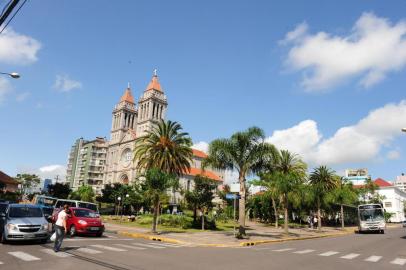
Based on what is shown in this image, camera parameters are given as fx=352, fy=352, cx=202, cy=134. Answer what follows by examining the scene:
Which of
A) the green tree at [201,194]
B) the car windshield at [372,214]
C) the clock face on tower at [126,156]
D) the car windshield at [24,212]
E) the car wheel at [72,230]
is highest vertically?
the clock face on tower at [126,156]

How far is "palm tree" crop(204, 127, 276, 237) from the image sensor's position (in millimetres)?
26000

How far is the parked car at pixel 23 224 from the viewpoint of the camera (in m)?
14.4

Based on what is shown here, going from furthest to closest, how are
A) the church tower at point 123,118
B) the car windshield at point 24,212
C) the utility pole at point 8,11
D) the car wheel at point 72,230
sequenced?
the church tower at point 123,118 < the car wheel at point 72,230 < the car windshield at point 24,212 < the utility pole at point 8,11

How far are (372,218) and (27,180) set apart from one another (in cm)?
9950

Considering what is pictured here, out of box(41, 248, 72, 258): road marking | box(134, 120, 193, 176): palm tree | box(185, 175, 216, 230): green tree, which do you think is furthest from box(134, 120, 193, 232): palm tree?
box(41, 248, 72, 258): road marking

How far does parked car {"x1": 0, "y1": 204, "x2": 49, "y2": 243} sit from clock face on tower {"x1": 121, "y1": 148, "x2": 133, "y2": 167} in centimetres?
8913

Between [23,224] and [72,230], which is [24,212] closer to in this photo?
[23,224]

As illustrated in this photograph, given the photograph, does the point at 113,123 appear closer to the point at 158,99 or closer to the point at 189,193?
the point at 158,99

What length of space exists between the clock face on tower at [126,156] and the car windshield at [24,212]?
292 ft

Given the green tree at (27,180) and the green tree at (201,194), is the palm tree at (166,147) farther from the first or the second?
the green tree at (27,180)

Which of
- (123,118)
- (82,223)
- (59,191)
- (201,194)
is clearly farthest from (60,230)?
(123,118)

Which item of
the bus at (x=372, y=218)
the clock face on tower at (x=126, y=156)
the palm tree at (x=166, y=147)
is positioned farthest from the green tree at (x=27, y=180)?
the bus at (x=372, y=218)

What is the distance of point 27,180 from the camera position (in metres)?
108

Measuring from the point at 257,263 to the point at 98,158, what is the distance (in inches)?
5507
